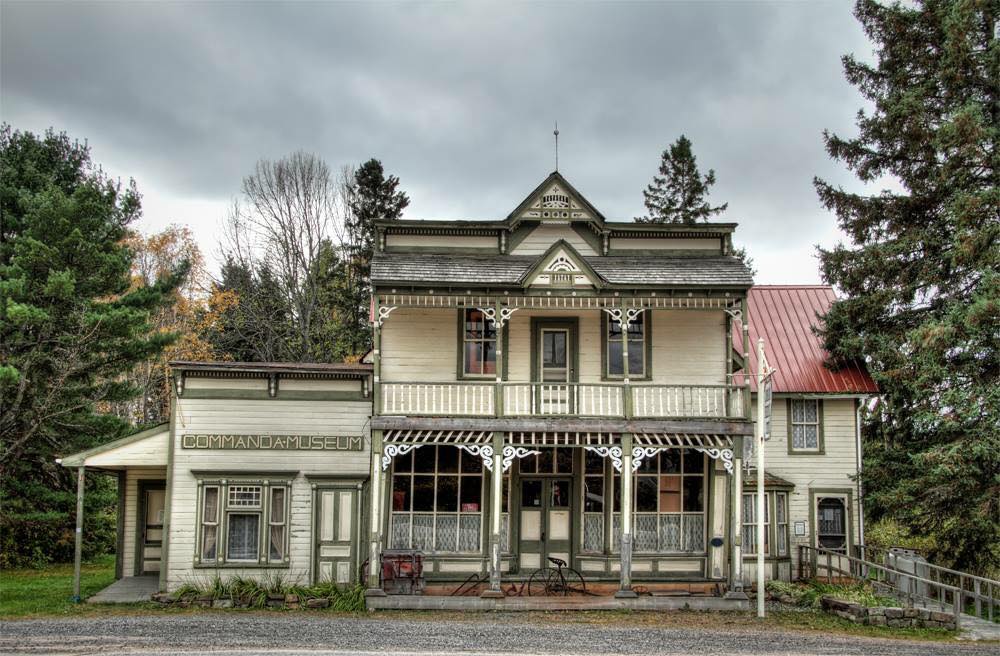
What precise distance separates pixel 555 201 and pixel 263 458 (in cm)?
832

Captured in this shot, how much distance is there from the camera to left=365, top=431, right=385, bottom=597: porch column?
55.5 feet

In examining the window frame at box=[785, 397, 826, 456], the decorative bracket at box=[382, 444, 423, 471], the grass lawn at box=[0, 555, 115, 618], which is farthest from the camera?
the window frame at box=[785, 397, 826, 456]

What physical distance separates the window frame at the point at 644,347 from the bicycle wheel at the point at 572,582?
4193 mm

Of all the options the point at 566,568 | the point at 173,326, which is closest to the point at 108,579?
the point at 566,568

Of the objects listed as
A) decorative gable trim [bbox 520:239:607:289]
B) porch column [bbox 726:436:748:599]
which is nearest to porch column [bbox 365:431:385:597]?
decorative gable trim [bbox 520:239:607:289]

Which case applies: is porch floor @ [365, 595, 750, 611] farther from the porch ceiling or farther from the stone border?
the porch ceiling

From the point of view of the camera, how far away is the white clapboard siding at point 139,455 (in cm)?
1822

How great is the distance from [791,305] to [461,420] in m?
10.6

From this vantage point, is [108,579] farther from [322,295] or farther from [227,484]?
[322,295]

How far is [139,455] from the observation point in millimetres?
18406

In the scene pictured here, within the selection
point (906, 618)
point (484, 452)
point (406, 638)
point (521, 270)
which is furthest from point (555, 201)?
point (906, 618)

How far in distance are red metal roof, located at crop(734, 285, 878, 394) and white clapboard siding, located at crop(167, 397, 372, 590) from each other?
985cm

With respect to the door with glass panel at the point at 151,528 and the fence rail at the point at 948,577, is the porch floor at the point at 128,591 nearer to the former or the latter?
the door with glass panel at the point at 151,528

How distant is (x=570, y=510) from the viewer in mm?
19250
